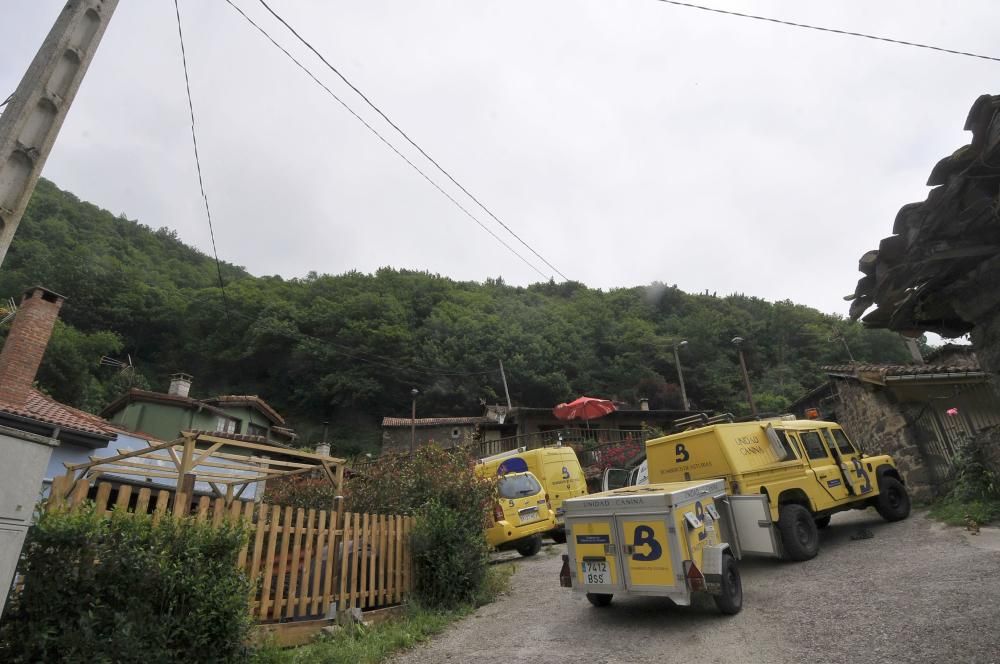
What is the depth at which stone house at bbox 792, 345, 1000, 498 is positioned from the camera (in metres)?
11.3

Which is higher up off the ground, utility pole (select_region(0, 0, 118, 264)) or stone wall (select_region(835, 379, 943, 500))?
utility pole (select_region(0, 0, 118, 264))

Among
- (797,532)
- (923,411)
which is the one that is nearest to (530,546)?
(797,532)

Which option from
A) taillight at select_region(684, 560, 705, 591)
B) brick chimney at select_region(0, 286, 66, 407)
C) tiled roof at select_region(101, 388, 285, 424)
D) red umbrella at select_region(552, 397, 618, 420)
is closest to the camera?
taillight at select_region(684, 560, 705, 591)

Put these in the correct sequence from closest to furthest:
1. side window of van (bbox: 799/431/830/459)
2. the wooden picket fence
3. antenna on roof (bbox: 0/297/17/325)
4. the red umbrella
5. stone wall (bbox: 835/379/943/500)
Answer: the wooden picket fence
side window of van (bbox: 799/431/830/459)
stone wall (bbox: 835/379/943/500)
antenna on roof (bbox: 0/297/17/325)
the red umbrella

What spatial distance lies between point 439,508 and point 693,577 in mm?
3634

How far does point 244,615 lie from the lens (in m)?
4.32

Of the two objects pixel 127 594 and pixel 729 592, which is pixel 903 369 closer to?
pixel 729 592

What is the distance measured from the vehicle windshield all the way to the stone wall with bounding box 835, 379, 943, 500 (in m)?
8.85

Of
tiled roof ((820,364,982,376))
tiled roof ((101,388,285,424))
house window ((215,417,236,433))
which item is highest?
tiled roof ((101,388,285,424))

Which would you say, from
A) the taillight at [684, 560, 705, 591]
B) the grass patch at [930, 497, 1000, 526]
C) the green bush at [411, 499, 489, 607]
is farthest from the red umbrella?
the taillight at [684, 560, 705, 591]

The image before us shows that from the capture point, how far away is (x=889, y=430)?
1303 centimetres

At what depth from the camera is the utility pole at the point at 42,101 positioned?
3.88 m

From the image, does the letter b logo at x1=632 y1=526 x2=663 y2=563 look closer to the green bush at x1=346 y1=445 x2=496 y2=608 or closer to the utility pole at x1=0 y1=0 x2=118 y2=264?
the green bush at x1=346 y1=445 x2=496 y2=608

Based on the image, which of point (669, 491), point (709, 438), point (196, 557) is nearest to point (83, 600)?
point (196, 557)
